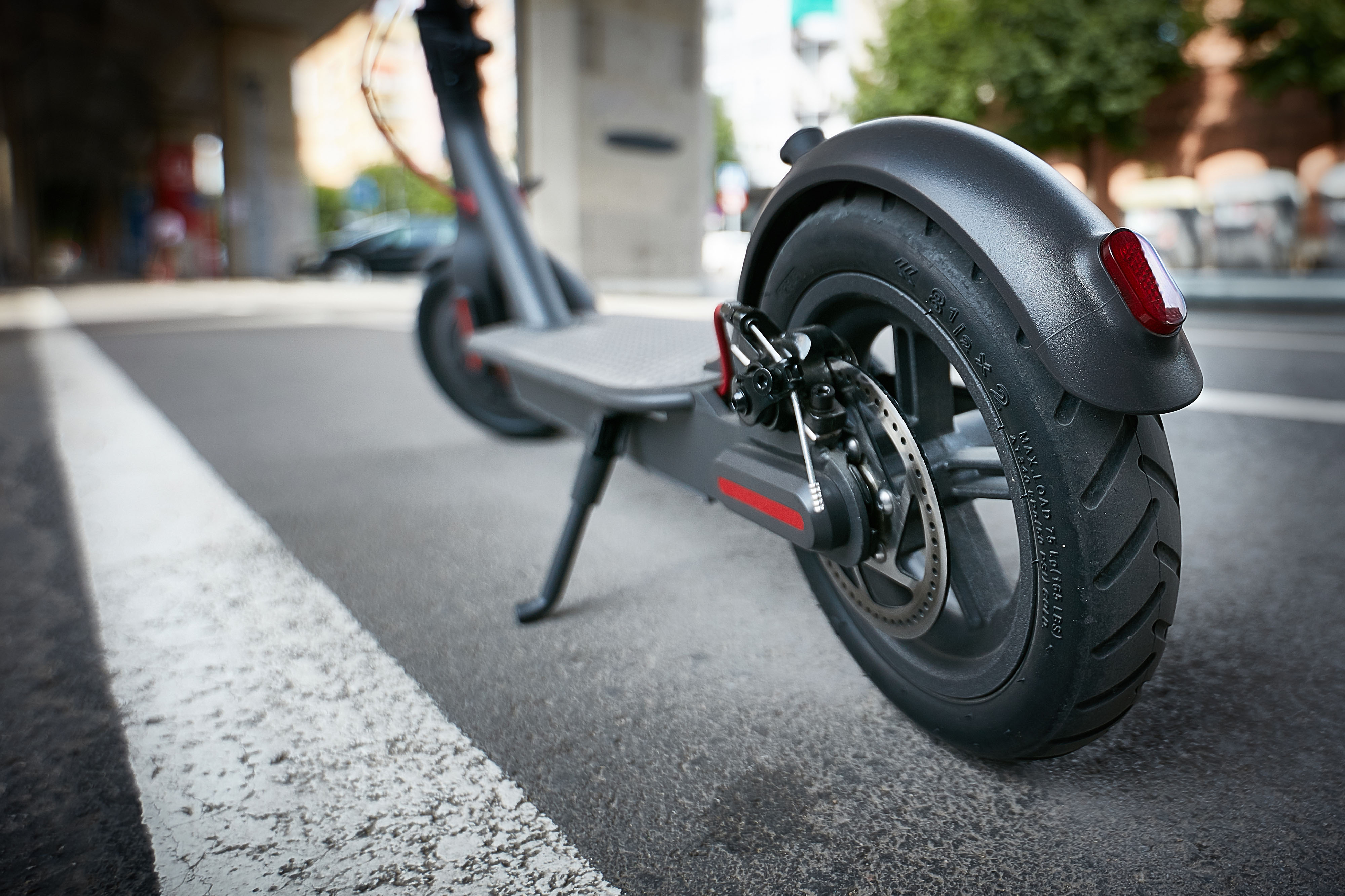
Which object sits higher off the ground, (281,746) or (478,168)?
(478,168)

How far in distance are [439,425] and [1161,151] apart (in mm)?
28143

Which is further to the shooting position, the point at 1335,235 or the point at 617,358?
the point at 1335,235

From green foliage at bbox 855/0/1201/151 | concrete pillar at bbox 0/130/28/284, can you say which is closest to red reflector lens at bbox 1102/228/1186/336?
Answer: green foliage at bbox 855/0/1201/151

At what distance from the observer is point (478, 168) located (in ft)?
10.4

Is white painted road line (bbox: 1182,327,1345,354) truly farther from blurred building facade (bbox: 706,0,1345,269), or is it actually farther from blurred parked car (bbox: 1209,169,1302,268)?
blurred parked car (bbox: 1209,169,1302,268)

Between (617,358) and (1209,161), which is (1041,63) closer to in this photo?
(1209,161)

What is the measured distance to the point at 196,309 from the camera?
37.3ft

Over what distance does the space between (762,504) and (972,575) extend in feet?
1.05

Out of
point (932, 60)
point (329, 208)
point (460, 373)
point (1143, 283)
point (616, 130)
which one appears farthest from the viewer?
point (329, 208)

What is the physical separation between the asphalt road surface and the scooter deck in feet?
1.51

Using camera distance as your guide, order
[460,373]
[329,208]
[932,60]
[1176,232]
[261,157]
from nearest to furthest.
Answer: [460,373]
[1176,232]
[261,157]
[932,60]
[329,208]

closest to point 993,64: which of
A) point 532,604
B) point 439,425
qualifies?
point 439,425

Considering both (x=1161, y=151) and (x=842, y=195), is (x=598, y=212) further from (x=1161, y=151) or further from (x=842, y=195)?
(x=1161, y=151)

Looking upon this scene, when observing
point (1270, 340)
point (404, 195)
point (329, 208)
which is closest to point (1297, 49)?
point (1270, 340)
